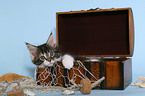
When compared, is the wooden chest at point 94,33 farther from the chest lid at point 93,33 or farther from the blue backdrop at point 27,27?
the blue backdrop at point 27,27

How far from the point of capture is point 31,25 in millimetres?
2225

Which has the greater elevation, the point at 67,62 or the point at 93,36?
the point at 93,36

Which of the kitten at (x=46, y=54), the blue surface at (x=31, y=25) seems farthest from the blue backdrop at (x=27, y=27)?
the kitten at (x=46, y=54)

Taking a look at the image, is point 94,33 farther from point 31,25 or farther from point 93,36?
point 31,25

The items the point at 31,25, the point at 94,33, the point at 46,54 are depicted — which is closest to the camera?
the point at 46,54

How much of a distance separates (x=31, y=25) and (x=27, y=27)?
5 cm

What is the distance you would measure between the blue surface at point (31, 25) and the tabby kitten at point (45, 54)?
0.57 metres

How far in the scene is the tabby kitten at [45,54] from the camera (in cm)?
161

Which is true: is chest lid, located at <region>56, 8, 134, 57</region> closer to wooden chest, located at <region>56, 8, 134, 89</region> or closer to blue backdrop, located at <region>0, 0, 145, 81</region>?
wooden chest, located at <region>56, 8, 134, 89</region>

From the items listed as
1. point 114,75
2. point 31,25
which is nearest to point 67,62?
point 114,75

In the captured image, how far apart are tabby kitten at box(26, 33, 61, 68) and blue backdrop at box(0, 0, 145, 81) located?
57cm

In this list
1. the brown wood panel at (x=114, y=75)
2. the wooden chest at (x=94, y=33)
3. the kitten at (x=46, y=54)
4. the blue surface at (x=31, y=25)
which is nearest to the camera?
the brown wood panel at (x=114, y=75)

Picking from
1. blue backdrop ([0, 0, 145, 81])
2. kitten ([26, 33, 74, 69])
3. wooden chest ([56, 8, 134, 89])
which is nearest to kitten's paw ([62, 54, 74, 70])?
kitten ([26, 33, 74, 69])

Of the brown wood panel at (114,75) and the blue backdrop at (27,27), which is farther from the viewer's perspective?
the blue backdrop at (27,27)
